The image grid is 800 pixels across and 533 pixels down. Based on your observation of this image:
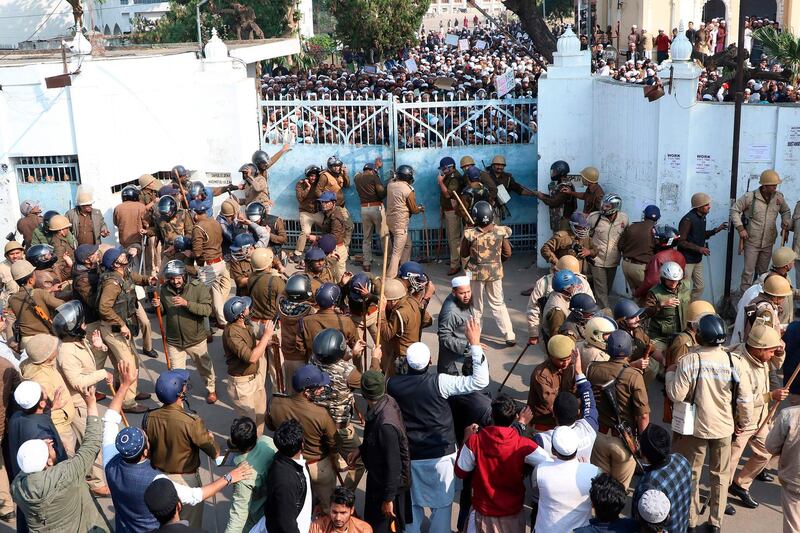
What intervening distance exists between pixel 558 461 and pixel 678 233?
213 inches

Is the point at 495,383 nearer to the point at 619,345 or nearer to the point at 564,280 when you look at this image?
the point at 564,280

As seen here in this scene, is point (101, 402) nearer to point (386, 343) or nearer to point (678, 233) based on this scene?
point (386, 343)

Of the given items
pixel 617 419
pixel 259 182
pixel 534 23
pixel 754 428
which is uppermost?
pixel 534 23

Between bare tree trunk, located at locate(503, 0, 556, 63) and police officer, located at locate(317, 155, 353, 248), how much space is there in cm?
843

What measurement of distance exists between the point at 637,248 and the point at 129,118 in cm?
747

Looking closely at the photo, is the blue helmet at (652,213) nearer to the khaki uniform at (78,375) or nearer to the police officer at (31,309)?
the khaki uniform at (78,375)

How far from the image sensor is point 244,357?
294 inches

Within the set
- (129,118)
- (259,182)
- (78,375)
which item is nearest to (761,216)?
(259,182)

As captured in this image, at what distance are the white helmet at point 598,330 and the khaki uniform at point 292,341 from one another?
8.09ft

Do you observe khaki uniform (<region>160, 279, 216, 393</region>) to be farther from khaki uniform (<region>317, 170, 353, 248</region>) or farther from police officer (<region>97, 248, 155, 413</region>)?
khaki uniform (<region>317, 170, 353, 248</region>)

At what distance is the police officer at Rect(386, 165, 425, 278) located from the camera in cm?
1191

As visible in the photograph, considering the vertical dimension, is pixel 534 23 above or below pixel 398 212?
above

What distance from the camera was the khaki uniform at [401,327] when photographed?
7.63 metres

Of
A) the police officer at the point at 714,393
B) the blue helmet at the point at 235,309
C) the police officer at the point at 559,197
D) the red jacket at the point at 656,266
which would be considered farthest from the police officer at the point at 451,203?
the police officer at the point at 714,393
